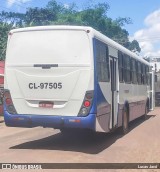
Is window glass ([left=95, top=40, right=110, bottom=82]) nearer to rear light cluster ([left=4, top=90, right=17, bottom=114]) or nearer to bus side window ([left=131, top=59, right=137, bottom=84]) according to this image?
rear light cluster ([left=4, top=90, right=17, bottom=114])

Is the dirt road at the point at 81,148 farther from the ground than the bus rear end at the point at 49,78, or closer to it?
closer to it

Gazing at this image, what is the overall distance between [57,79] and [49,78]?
23cm

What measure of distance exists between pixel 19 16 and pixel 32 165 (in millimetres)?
58341

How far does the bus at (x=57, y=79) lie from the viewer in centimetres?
1085

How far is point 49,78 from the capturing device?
1113cm

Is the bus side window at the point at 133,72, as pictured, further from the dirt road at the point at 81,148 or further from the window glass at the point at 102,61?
the window glass at the point at 102,61

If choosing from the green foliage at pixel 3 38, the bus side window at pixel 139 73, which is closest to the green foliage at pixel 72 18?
the green foliage at pixel 3 38

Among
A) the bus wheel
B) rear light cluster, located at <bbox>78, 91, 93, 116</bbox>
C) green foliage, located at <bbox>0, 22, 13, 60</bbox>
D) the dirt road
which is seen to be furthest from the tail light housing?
green foliage, located at <bbox>0, 22, 13, 60</bbox>

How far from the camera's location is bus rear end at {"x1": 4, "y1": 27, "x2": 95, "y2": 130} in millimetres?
10852

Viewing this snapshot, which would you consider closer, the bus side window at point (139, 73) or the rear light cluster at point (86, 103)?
the rear light cluster at point (86, 103)

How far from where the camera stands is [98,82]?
11.2 meters

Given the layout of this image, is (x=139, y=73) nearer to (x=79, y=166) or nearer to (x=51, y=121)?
(x=51, y=121)

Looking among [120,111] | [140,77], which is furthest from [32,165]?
[140,77]

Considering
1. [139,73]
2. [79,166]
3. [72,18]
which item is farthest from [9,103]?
[72,18]
